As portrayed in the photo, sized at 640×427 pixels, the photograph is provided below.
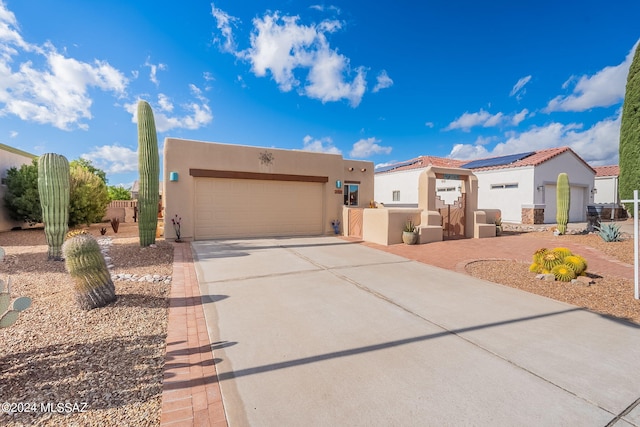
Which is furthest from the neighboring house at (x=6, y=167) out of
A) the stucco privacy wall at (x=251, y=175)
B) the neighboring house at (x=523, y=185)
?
the neighboring house at (x=523, y=185)

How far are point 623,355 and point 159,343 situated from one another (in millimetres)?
5122

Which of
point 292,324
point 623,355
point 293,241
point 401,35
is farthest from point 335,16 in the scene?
point 623,355

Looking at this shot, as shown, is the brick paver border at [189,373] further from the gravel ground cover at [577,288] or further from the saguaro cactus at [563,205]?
the saguaro cactus at [563,205]

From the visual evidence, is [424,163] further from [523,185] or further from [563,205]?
[563,205]

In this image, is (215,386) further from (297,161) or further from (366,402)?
(297,161)

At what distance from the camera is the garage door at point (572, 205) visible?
19.0 metres

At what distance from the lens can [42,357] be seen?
2924 mm

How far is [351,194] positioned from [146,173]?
9.74 metres

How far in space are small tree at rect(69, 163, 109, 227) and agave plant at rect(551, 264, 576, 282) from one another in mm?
17257

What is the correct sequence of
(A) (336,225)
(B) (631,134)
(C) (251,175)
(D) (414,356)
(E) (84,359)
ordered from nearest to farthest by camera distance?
(E) (84,359)
(D) (414,356)
(B) (631,134)
(C) (251,175)
(A) (336,225)

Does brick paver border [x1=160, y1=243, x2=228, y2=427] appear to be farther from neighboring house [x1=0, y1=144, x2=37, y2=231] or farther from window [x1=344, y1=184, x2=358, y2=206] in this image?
neighboring house [x1=0, y1=144, x2=37, y2=231]

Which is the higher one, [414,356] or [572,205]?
[572,205]

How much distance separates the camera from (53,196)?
707 cm

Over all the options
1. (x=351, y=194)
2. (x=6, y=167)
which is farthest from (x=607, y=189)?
(x=6, y=167)
